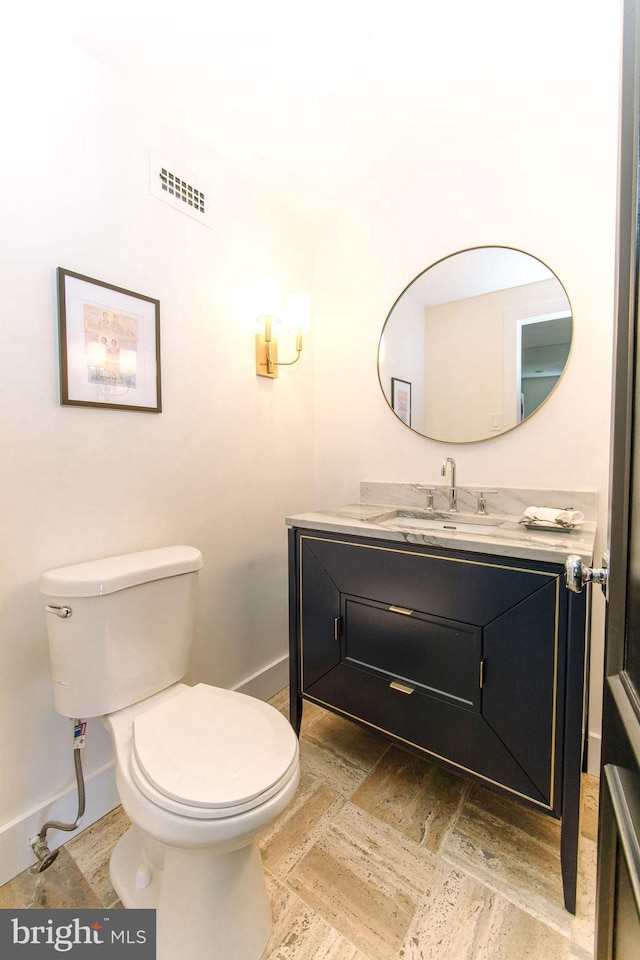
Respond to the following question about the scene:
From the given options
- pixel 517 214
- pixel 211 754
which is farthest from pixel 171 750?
pixel 517 214

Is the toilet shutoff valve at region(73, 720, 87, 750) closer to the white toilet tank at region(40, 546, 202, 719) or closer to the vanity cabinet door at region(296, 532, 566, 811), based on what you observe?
the white toilet tank at region(40, 546, 202, 719)

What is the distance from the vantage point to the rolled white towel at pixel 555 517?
1316mm

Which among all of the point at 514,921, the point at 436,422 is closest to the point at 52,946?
the point at 514,921

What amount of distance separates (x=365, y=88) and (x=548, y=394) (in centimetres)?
124

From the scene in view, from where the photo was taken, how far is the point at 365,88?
56.2 inches

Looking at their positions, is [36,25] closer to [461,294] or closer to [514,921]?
[461,294]

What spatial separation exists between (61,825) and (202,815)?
69 cm

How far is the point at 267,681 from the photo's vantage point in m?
Answer: 2.00

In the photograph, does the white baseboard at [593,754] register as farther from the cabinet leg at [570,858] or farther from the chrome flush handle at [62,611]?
the chrome flush handle at [62,611]

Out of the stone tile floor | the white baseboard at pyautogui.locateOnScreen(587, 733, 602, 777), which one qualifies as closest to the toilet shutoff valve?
the stone tile floor

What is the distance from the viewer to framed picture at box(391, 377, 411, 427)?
193 cm

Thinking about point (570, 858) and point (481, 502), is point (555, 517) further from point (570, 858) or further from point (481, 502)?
point (570, 858)

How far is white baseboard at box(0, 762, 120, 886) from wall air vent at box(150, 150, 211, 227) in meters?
1.98

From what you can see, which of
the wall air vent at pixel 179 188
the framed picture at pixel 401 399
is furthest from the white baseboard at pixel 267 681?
the wall air vent at pixel 179 188
